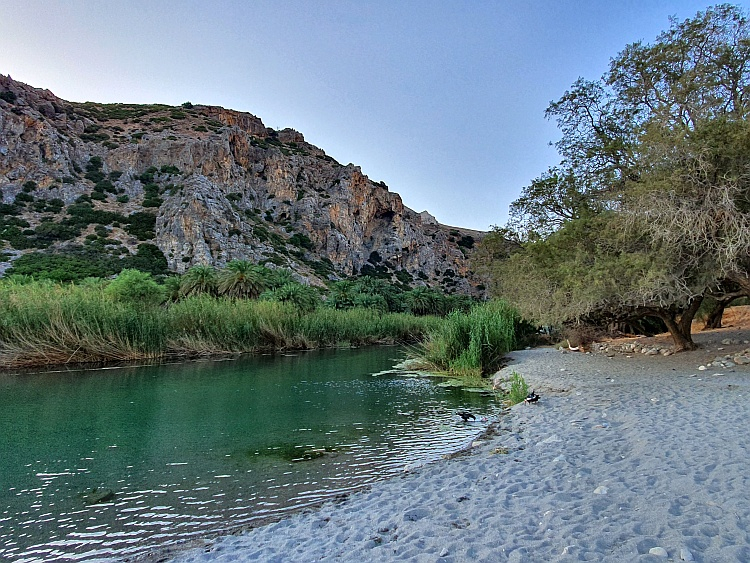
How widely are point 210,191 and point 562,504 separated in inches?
2636

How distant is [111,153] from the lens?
70.2 m

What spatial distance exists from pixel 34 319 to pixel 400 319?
1042 inches

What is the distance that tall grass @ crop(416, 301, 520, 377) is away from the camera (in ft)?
51.6

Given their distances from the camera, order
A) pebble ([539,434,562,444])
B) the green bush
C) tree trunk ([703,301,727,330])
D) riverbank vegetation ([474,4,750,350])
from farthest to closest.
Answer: the green bush → tree trunk ([703,301,727,330]) → riverbank vegetation ([474,4,750,350]) → pebble ([539,434,562,444])

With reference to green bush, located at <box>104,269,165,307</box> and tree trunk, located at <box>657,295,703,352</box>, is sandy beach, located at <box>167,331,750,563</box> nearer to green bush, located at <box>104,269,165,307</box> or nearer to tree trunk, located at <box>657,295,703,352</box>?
tree trunk, located at <box>657,295,703,352</box>

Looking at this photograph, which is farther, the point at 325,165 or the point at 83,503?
the point at 325,165

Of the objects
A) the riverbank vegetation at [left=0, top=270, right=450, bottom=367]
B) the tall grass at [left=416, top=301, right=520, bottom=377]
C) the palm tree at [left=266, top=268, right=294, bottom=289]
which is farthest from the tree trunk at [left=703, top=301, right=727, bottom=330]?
the palm tree at [left=266, top=268, right=294, bottom=289]

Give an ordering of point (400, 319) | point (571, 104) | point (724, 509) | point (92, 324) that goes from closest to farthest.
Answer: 1. point (724, 509)
2. point (571, 104)
3. point (92, 324)
4. point (400, 319)

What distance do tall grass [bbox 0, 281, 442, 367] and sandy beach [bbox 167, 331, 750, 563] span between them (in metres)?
18.1

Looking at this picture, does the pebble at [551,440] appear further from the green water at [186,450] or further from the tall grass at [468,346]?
the tall grass at [468,346]

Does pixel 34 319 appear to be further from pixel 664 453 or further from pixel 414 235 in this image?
pixel 414 235

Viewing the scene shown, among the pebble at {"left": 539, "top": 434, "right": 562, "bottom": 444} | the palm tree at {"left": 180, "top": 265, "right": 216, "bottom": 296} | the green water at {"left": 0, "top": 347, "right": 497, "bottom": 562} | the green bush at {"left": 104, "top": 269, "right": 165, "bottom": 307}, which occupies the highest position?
the palm tree at {"left": 180, "top": 265, "right": 216, "bottom": 296}

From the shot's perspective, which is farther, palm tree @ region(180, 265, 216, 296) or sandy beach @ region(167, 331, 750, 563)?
palm tree @ region(180, 265, 216, 296)

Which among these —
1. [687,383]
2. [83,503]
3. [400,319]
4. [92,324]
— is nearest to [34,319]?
[92,324]
